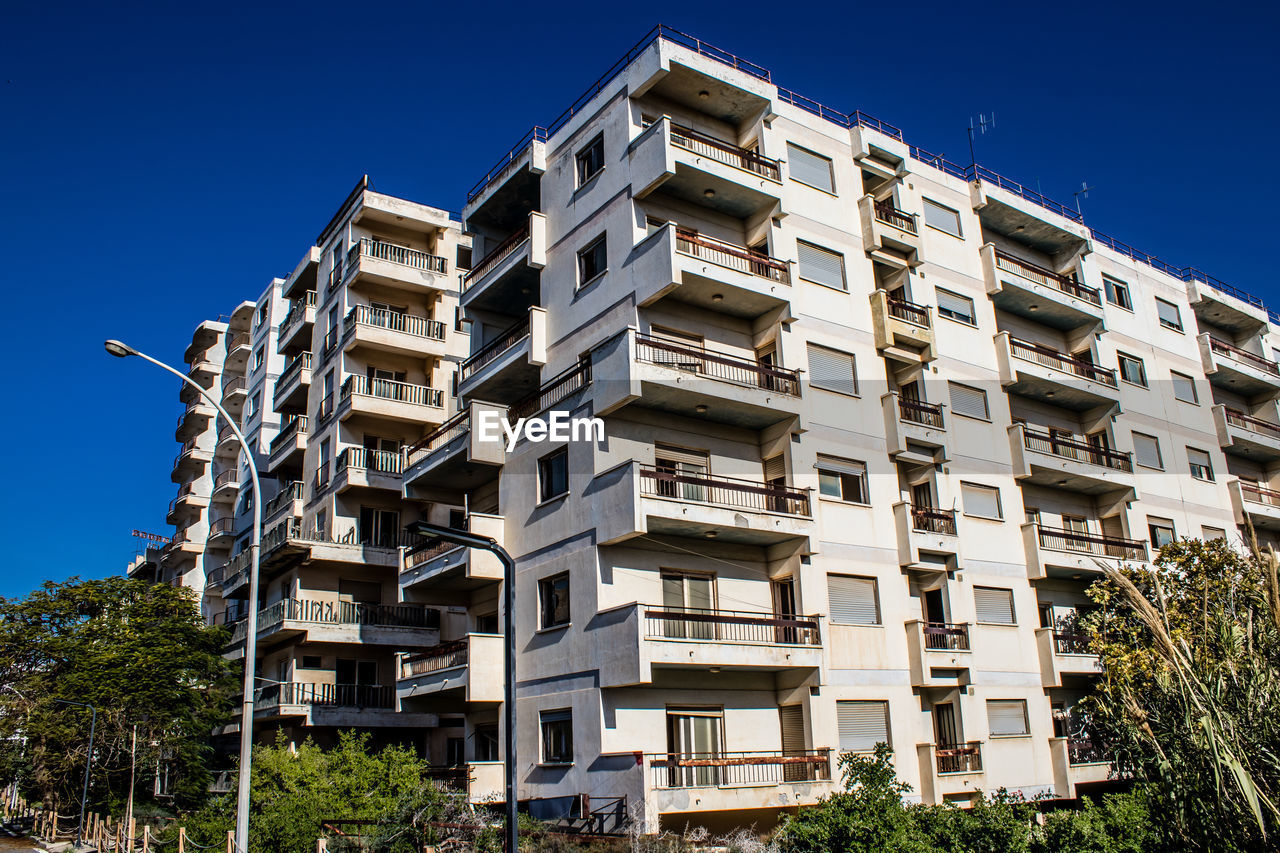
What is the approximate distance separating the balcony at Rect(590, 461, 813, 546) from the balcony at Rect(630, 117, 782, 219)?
8848mm

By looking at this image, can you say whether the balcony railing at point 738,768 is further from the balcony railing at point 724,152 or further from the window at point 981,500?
the balcony railing at point 724,152

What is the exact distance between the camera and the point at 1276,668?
9.94 metres

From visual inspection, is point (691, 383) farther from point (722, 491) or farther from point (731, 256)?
point (731, 256)

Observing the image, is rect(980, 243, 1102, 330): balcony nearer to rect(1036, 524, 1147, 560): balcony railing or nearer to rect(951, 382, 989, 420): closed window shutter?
rect(951, 382, 989, 420): closed window shutter

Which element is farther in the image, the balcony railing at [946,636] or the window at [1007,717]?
the window at [1007,717]

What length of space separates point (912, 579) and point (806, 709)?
646cm

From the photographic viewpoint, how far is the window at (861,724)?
92.6 ft

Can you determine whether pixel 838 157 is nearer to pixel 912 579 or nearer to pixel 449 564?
pixel 912 579

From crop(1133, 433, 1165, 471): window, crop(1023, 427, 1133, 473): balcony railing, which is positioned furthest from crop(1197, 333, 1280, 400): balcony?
crop(1023, 427, 1133, 473): balcony railing

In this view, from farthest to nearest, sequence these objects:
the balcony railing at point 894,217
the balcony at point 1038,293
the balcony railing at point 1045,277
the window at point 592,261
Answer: the balcony railing at point 1045,277
the balcony at point 1038,293
the balcony railing at point 894,217
the window at point 592,261

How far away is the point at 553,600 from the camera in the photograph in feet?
95.9

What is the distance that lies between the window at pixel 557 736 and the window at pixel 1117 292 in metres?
31.6

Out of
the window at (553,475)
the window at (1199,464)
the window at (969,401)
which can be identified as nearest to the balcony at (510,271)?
the window at (553,475)

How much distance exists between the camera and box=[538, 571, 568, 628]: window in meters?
28.7
